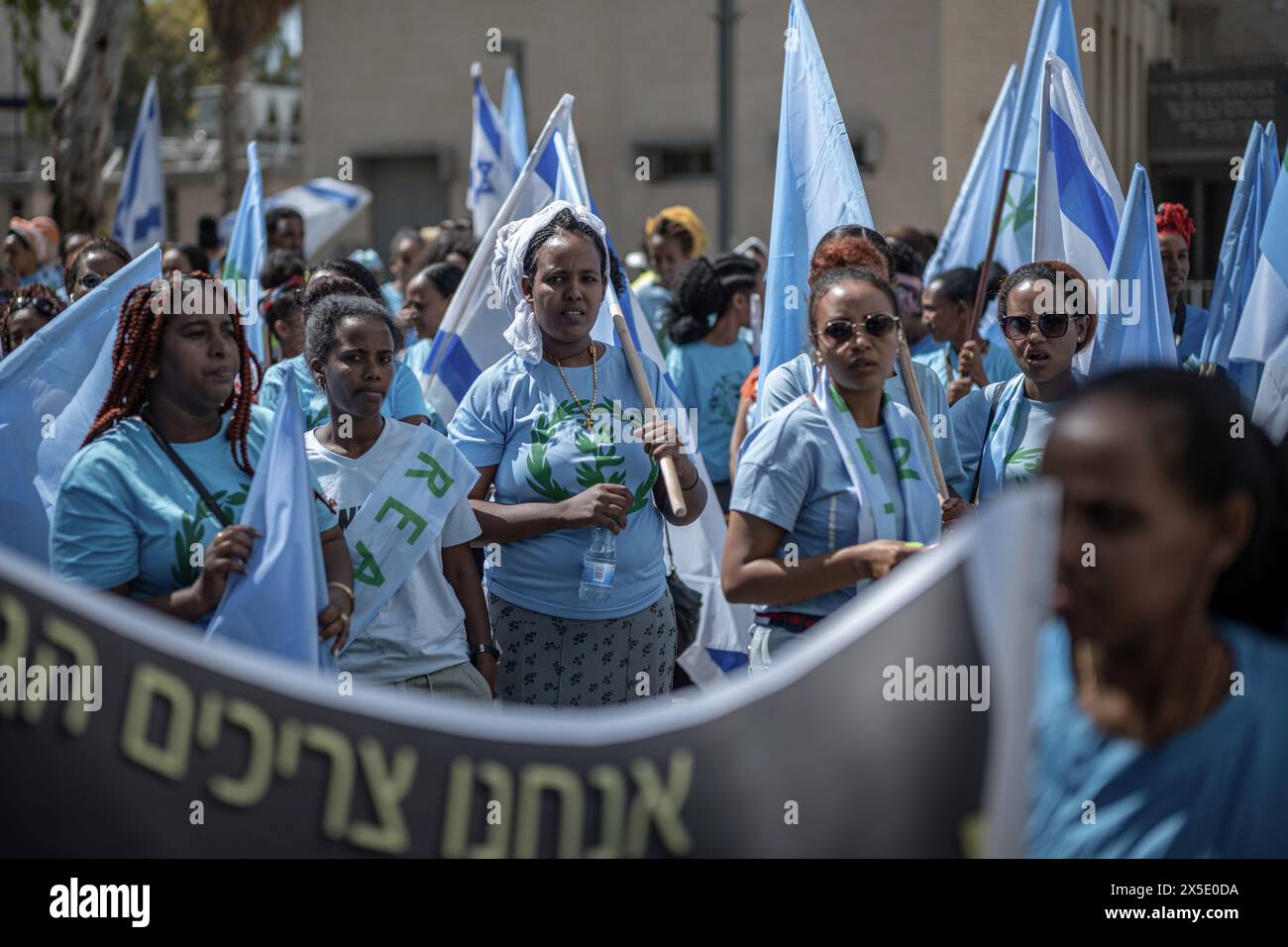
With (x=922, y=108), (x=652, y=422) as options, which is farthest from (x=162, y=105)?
(x=652, y=422)

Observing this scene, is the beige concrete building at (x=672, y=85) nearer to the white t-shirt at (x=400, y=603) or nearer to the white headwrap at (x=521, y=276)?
the white headwrap at (x=521, y=276)

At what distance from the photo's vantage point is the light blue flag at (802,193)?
516 centimetres

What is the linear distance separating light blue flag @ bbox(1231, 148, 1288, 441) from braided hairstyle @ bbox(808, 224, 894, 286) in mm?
1634

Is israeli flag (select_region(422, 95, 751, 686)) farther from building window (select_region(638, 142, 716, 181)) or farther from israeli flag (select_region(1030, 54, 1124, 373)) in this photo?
building window (select_region(638, 142, 716, 181))

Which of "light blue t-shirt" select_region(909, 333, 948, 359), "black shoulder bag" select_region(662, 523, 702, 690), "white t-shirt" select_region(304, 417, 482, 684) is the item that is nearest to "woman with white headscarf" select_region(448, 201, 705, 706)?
"white t-shirt" select_region(304, 417, 482, 684)

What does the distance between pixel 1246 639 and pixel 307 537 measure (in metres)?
1.80

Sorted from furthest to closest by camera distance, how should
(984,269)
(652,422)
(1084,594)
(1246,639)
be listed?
(984,269)
(652,422)
(1246,639)
(1084,594)

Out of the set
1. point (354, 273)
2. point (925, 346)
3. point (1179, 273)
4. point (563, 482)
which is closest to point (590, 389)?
point (563, 482)

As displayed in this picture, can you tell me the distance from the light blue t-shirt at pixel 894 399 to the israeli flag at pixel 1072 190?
4.21 ft

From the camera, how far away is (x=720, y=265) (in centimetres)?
800

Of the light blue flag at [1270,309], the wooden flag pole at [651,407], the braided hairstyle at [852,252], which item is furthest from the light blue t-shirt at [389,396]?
the light blue flag at [1270,309]
